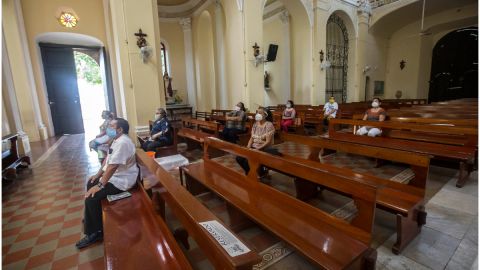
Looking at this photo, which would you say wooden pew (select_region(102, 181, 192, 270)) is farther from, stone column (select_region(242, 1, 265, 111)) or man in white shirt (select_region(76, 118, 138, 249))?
stone column (select_region(242, 1, 265, 111))

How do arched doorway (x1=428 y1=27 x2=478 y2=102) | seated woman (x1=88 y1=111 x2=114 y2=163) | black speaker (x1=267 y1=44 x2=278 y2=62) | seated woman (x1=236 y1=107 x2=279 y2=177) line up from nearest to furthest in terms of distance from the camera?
seated woman (x1=236 y1=107 x2=279 y2=177) < seated woman (x1=88 y1=111 x2=114 y2=163) < black speaker (x1=267 y1=44 x2=278 y2=62) < arched doorway (x1=428 y1=27 x2=478 y2=102)

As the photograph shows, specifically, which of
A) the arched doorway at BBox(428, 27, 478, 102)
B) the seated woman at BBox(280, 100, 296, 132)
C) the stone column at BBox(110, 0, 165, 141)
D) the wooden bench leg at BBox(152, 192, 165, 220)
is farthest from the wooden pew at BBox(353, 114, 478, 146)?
the arched doorway at BBox(428, 27, 478, 102)

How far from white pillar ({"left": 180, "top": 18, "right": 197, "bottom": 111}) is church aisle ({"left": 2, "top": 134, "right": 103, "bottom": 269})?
816 cm

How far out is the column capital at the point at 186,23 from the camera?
11.9 metres

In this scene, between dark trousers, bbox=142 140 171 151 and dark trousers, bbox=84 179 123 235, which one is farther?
dark trousers, bbox=142 140 171 151

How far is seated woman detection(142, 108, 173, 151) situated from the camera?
4.84 metres

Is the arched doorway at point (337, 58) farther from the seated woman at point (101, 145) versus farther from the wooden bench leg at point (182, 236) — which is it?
the wooden bench leg at point (182, 236)

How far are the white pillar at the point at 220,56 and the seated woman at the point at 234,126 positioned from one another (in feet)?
17.8

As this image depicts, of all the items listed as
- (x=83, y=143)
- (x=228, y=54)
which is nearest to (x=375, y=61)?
(x=228, y=54)

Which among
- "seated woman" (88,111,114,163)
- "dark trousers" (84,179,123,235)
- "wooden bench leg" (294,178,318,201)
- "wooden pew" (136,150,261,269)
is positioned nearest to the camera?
"wooden pew" (136,150,261,269)

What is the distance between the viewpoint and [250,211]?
2.04 m

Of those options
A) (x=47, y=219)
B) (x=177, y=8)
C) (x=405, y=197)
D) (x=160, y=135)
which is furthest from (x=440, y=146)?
(x=177, y=8)

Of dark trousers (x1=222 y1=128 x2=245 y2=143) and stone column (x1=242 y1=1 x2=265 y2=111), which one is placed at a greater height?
stone column (x1=242 y1=1 x2=265 y2=111)

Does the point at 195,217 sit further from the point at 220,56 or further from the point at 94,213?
the point at 220,56
